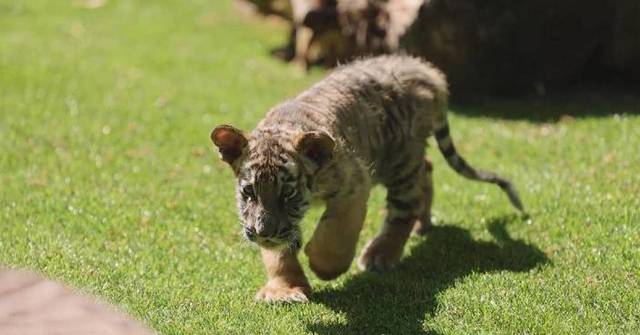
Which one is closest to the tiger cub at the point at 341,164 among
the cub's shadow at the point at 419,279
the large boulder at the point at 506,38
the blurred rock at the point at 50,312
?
the cub's shadow at the point at 419,279

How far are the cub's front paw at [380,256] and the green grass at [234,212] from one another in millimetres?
166

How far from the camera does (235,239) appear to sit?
9.10 metres

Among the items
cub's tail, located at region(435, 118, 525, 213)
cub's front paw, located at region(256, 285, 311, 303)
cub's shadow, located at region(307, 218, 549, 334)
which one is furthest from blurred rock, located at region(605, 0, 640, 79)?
cub's front paw, located at region(256, 285, 311, 303)

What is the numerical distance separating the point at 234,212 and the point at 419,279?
2446 millimetres

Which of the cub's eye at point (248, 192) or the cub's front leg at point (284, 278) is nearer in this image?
the cub's eye at point (248, 192)

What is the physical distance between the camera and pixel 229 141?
7070mm

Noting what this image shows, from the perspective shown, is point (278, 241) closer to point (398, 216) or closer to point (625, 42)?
point (398, 216)

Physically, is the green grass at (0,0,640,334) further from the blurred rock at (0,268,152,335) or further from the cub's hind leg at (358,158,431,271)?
the blurred rock at (0,268,152,335)

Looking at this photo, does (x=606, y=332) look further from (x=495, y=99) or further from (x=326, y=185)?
(x=495, y=99)

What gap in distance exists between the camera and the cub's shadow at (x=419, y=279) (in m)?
7.05

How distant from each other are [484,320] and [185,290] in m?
2.38

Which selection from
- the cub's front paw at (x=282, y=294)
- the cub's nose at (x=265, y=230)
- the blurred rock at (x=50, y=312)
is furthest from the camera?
the cub's front paw at (x=282, y=294)

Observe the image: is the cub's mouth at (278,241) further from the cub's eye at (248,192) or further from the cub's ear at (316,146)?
the cub's ear at (316,146)

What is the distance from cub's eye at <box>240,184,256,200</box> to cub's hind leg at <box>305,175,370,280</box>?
2.55 ft
